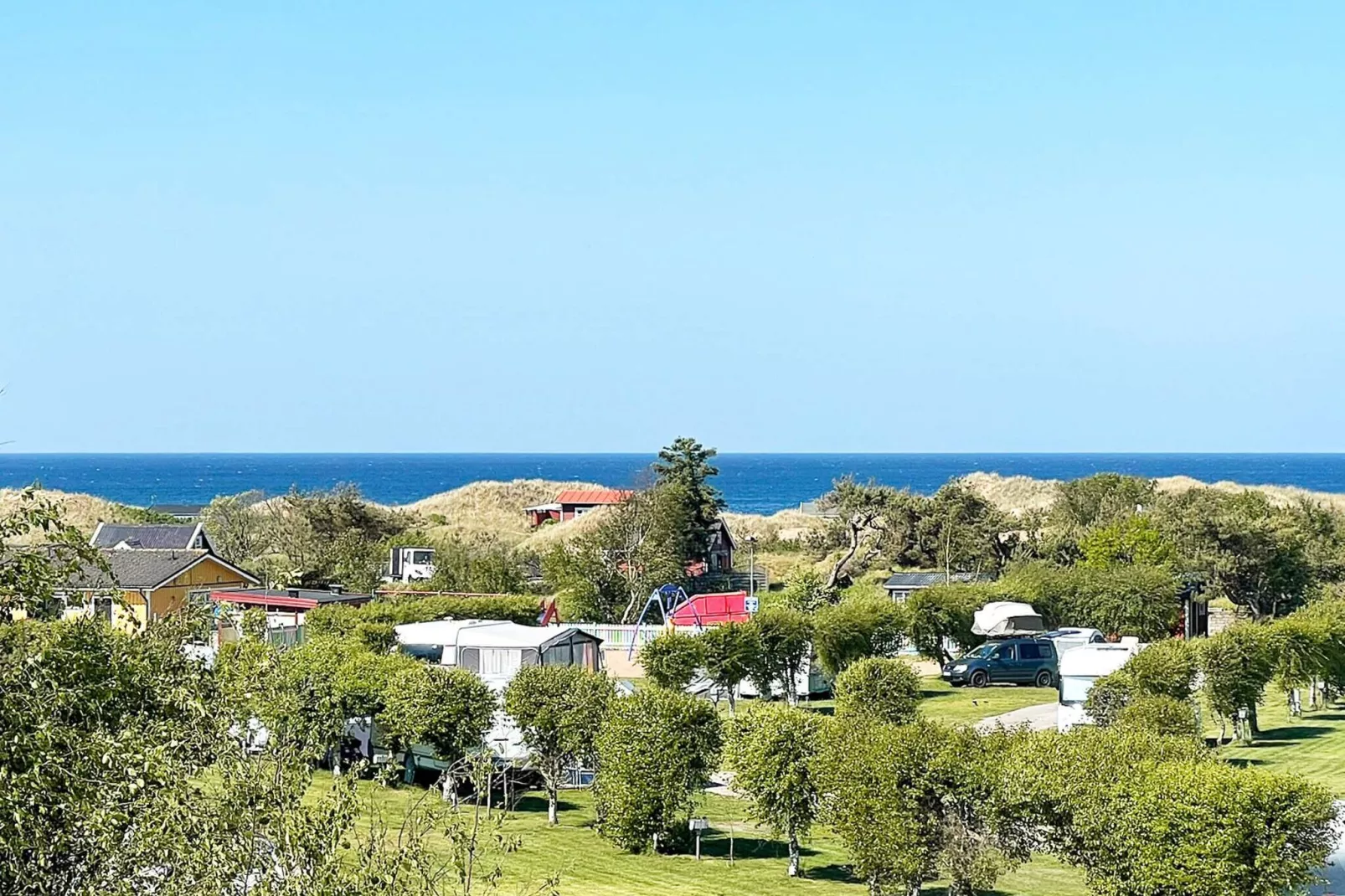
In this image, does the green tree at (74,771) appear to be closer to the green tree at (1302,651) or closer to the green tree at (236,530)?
the green tree at (1302,651)

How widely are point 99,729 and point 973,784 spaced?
34.6ft

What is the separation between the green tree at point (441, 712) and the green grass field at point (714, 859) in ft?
2.96

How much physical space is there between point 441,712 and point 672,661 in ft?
25.4

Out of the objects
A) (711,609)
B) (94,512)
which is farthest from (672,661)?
(94,512)

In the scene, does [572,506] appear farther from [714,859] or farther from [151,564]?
[714,859]

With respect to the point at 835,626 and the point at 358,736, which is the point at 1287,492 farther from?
the point at 358,736

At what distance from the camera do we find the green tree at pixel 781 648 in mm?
30844

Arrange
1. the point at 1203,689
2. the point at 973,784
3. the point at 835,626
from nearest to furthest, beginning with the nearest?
the point at 973,784 → the point at 1203,689 → the point at 835,626

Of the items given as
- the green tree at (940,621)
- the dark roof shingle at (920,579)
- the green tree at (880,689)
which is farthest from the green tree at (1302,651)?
the dark roof shingle at (920,579)

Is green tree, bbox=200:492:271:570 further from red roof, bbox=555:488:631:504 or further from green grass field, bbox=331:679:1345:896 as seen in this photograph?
green grass field, bbox=331:679:1345:896

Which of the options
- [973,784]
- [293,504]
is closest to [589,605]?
[293,504]

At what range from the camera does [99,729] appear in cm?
805

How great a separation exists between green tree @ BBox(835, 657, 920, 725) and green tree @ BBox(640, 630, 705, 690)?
3.87 meters

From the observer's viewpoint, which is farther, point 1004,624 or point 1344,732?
point 1004,624
